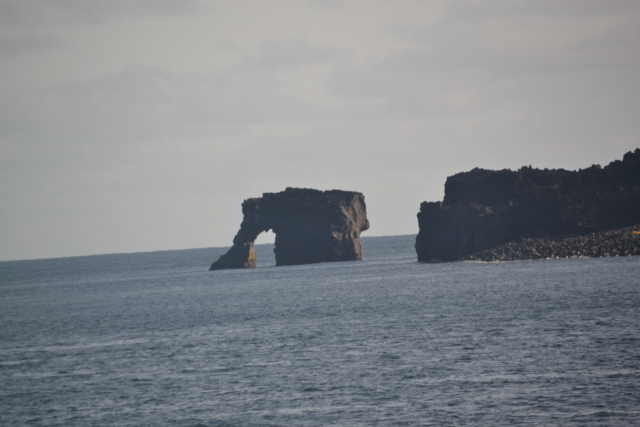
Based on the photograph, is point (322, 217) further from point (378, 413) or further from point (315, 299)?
point (378, 413)

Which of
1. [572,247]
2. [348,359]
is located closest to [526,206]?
[572,247]

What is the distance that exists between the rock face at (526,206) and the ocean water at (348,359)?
148 feet

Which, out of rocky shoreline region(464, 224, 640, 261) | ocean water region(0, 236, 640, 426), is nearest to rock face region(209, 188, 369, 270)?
rocky shoreline region(464, 224, 640, 261)

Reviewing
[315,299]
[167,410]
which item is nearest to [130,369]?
[167,410]

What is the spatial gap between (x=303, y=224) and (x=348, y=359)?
125034 mm

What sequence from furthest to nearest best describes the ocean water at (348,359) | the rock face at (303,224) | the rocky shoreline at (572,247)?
the rock face at (303,224), the rocky shoreline at (572,247), the ocean water at (348,359)

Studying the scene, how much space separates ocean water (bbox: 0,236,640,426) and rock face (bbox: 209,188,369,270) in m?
79.4

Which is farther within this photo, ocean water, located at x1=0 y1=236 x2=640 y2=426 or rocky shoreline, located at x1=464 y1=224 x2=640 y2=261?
rocky shoreline, located at x1=464 y1=224 x2=640 y2=261

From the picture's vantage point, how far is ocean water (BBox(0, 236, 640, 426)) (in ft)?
117

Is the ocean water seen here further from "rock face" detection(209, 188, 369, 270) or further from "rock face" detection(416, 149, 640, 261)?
"rock face" detection(209, 188, 369, 270)

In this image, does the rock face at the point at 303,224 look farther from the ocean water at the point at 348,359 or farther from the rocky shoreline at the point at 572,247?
the ocean water at the point at 348,359

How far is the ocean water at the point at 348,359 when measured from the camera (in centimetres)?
3553

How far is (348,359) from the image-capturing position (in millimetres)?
47688

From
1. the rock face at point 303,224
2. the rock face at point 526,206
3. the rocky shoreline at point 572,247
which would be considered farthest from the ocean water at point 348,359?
the rock face at point 303,224
